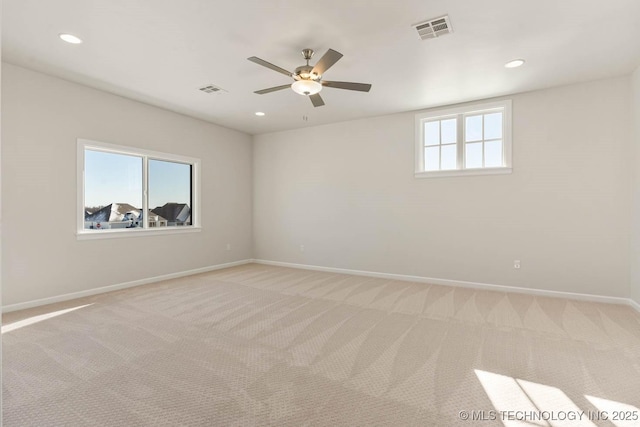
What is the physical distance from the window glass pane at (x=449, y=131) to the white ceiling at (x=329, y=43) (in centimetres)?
54

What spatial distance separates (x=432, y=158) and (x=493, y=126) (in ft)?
3.34

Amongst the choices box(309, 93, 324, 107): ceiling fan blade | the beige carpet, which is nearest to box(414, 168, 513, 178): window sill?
the beige carpet

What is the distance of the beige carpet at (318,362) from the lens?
2.20 metres

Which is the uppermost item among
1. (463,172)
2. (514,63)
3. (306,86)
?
(514,63)

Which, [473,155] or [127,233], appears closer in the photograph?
[127,233]

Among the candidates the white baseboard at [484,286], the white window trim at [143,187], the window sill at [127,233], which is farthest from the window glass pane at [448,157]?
the window sill at [127,233]

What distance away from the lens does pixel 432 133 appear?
566 cm

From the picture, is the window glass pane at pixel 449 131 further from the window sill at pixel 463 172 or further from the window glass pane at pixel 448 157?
the window sill at pixel 463 172

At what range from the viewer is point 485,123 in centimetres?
524

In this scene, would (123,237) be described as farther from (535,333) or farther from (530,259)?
(530,259)

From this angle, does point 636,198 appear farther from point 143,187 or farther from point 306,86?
point 143,187

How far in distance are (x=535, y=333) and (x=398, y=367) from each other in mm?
1724

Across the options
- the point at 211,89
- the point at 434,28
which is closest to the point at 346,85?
the point at 434,28

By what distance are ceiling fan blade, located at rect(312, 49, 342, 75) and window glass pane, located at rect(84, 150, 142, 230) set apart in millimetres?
3652
